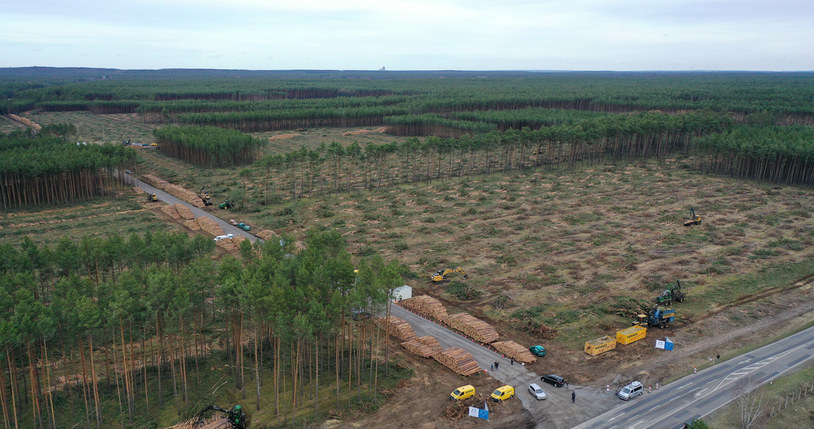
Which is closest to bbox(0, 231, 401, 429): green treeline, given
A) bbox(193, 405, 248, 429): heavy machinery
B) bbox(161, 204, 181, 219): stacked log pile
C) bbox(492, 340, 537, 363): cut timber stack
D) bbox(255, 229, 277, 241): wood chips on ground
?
bbox(193, 405, 248, 429): heavy machinery

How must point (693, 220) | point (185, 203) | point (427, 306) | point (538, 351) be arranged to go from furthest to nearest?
1. point (185, 203)
2. point (693, 220)
3. point (427, 306)
4. point (538, 351)

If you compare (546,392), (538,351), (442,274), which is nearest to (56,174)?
(442,274)

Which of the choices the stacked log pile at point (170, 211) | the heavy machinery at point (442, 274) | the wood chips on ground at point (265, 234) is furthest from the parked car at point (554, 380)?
the stacked log pile at point (170, 211)

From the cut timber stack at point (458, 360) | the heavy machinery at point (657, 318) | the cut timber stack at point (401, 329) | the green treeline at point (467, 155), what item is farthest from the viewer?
the green treeline at point (467, 155)

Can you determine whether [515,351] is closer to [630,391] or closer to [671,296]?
[630,391]

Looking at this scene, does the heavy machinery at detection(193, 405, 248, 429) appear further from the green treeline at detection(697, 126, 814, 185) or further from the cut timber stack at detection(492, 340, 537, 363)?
the green treeline at detection(697, 126, 814, 185)

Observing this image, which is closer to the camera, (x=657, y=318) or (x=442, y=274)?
(x=657, y=318)

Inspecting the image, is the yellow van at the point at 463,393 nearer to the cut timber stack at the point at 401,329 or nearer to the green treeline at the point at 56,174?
the cut timber stack at the point at 401,329
